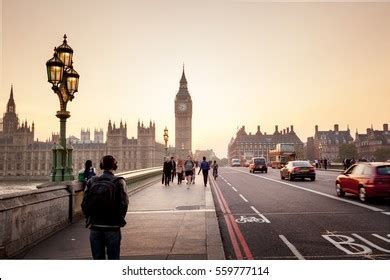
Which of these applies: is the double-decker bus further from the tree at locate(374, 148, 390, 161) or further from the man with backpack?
the tree at locate(374, 148, 390, 161)

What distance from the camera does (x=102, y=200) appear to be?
Result: 4.61 metres

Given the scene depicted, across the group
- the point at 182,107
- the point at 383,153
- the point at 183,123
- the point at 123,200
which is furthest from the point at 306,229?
the point at 182,107

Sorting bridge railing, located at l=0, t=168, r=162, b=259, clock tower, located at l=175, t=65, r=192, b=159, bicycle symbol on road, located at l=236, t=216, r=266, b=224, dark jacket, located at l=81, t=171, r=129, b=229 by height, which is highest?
clock tower, located at l=175, t=65, r=192, b=159

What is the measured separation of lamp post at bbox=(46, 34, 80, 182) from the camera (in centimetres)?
1043

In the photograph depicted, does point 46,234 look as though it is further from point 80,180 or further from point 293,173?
point 293,173

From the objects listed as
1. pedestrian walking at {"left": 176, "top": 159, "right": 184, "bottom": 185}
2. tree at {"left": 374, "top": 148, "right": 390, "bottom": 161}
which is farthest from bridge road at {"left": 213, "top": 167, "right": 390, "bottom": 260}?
tree at {"left": 374, "top": 148, "right": 390, "bottom": 161}

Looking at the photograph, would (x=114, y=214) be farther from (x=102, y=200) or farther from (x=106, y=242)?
→ (x=106, y=242)

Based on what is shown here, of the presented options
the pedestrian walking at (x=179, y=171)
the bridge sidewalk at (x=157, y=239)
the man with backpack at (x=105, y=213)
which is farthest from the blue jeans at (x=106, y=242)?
the pedestrian walking at (x=179, y=171)

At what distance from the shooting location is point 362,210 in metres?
11.8

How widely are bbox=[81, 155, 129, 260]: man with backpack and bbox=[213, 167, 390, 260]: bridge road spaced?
110 inches

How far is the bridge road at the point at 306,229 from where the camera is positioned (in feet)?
22.1

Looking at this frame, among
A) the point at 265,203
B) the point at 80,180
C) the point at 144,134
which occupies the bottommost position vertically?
the point at 265,203
